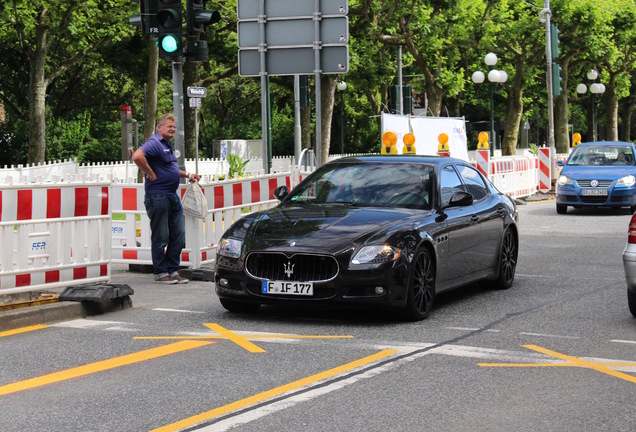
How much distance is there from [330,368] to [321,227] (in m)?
2.36

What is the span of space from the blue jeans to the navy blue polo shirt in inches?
3.6

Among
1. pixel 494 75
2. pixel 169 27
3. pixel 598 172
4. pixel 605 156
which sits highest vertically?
pixel 494 75

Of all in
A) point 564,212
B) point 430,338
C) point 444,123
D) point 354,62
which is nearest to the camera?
point 430,338

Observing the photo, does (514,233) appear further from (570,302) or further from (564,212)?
(564,212)

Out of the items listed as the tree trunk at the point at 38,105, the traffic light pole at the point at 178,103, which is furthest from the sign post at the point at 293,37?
the tree trunk at the point at 38,105

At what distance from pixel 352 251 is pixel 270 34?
915cm

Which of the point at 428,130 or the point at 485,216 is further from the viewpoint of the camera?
the point at 428,130

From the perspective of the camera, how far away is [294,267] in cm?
973

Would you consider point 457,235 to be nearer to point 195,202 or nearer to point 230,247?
point 230,247

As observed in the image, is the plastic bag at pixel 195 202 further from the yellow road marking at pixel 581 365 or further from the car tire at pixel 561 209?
the car tire at pixel 561 209

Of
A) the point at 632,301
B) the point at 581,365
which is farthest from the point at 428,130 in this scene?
the point at 581,365

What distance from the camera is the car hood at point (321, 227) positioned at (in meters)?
9.70

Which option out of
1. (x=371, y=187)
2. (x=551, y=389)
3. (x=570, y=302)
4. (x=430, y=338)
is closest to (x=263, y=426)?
(x=551, y=389)

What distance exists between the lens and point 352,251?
960 cm
